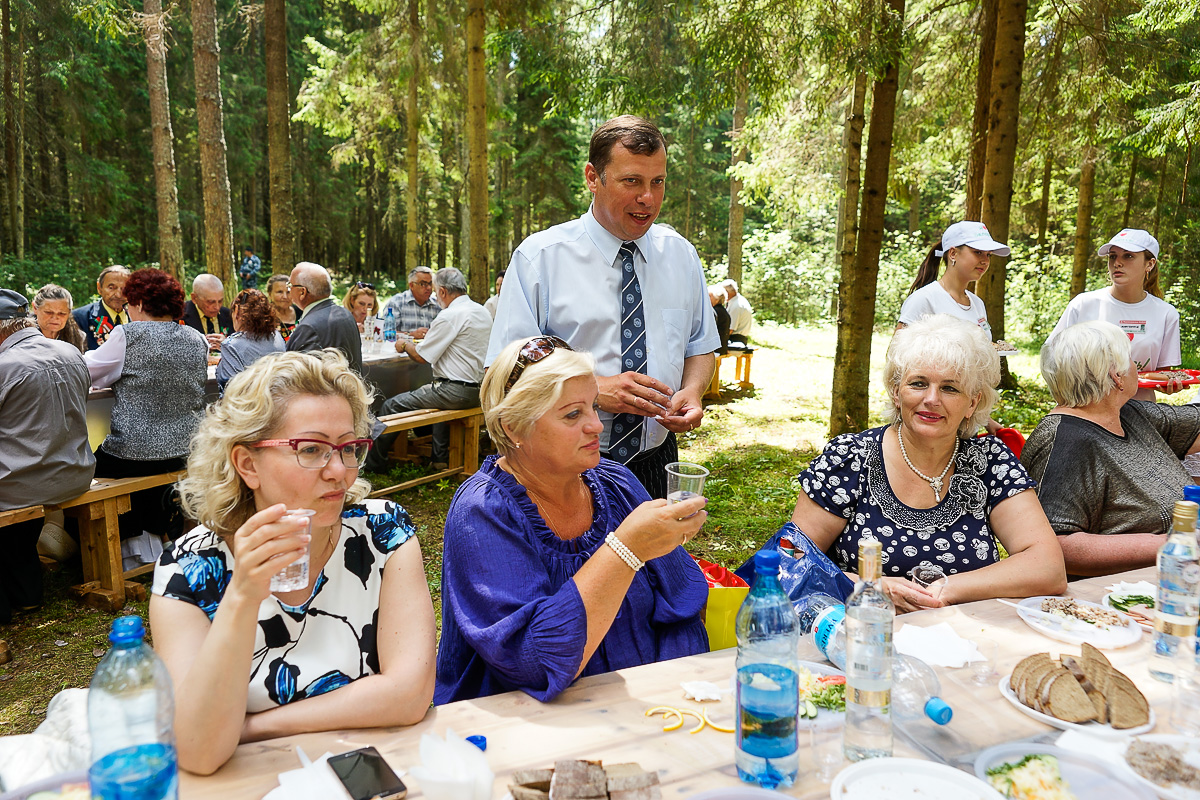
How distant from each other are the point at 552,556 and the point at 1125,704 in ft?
4.21

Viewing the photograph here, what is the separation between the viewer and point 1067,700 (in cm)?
160

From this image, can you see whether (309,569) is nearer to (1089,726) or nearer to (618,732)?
(618,732)

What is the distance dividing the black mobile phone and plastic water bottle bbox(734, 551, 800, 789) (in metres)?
0.59

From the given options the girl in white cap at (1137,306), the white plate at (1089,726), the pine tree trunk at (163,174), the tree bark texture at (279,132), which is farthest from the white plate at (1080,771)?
the pine tree trunk at (163,174)

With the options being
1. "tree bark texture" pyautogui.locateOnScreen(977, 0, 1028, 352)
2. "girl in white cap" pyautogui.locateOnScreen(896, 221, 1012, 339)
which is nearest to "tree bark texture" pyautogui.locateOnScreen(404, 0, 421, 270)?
"tree bark texture" pyautogui.locateOnScreen(977, 0, 1028, 352)

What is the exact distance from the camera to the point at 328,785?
4.08ft

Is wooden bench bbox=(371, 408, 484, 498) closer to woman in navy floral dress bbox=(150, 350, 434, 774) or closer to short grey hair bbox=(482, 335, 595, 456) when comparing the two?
short grey hair bbox=(482, 335, 595, 456)

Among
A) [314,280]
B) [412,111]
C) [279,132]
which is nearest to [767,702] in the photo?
[314,280]

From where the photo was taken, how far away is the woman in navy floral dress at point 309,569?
5.09ft

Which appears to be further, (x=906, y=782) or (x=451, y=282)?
(x=451, y=282)

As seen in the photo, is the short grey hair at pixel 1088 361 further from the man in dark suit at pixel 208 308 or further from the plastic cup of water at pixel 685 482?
the man in dark suit at pixel 208 308

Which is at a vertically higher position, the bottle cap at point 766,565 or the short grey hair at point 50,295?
the short grey hair at point 50,295

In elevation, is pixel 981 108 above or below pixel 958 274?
above

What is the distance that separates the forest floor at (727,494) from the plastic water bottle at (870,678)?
332 centimetres
